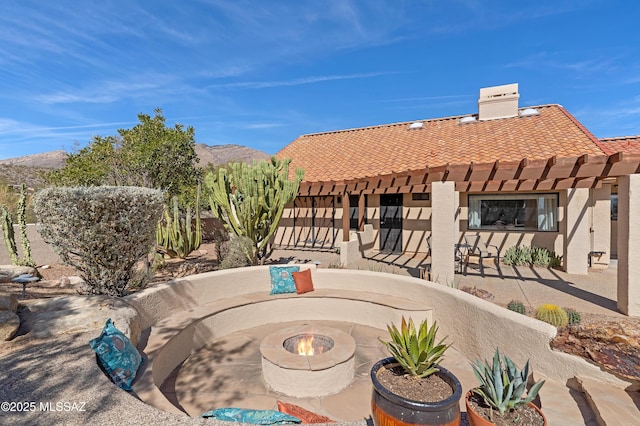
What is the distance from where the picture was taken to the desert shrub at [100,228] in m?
5.26

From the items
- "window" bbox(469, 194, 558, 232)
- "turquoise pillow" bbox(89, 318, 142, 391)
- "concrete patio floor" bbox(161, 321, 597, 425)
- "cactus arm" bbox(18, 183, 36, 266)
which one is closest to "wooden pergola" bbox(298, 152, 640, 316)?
"window" bbox(469, 194, 558, 232)

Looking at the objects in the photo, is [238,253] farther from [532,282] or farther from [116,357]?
[532,282]

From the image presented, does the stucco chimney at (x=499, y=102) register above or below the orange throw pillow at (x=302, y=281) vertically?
above

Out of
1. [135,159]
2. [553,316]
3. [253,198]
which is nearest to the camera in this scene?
[553,316]

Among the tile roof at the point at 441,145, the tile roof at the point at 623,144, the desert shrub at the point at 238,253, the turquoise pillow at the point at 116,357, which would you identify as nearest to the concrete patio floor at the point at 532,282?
the desert shrub at the point at 238,253

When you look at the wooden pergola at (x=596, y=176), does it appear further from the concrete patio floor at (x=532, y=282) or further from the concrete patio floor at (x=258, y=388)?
the concrete patio floor at (x=258, y=388)

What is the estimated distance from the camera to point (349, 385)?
5.05m

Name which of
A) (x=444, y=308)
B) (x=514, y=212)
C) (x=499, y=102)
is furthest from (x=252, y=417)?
(x=499, y=102)

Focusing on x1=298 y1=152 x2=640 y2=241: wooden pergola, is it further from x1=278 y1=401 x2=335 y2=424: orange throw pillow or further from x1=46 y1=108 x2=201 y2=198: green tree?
x1=46 y1=108 x2=201 y2=198: green tree

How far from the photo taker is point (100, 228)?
5473 millimetres

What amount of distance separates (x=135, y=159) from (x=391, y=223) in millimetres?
13323

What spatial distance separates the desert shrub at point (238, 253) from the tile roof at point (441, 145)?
232 inches

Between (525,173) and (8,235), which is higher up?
(525,173)

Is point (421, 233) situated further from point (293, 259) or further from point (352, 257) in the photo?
point (293, 259)
